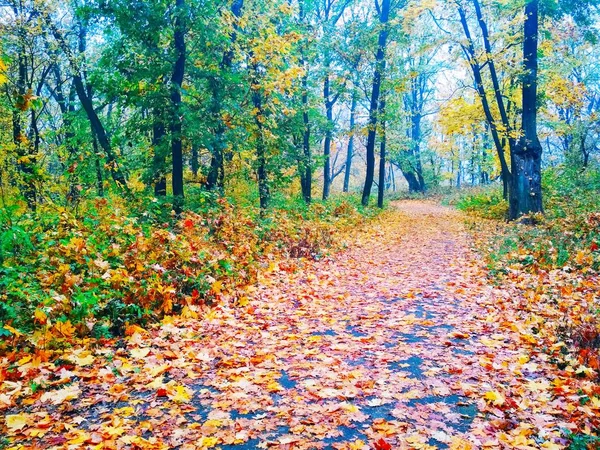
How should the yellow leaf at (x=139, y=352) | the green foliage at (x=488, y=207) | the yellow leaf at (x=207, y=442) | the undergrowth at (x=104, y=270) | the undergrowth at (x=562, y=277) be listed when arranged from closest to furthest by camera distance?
the yellow leaf at (x=207, y=442), the undergrowth at (x=562, y=277), the yellow leaf at (x=139, y=352), the undergrowth at (x=104, y=270), the green foliage at (x=488, y=207)

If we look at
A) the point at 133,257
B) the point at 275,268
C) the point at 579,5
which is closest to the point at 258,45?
the point at 275,268

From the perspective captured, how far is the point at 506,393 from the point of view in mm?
3545

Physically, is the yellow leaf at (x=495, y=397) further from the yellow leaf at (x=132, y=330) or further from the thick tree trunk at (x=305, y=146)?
the thick tree trunk at (x=305, y=146)

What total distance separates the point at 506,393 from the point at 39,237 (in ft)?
20.7

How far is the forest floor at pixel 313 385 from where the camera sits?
3.05 m

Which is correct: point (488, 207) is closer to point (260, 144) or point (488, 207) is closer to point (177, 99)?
point (260, 144)

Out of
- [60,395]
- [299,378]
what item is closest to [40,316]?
[60,395]

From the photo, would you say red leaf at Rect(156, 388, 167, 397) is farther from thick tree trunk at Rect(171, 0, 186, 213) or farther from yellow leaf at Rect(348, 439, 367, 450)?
thick tree trunk at Rect(171, 0, 186, 213)

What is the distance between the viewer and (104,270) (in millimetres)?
5551

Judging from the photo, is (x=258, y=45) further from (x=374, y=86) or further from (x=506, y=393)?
(x=506, y=393)

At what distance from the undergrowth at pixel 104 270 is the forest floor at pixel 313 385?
0.38 meters

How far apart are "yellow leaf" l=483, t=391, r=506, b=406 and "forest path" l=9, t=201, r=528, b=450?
86mm

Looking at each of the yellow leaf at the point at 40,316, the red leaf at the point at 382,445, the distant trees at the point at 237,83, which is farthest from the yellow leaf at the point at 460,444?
the distant trees at the point at 237,83

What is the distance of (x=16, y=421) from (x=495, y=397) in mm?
3818
